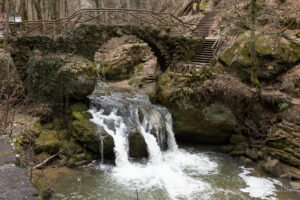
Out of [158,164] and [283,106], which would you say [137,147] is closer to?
[158,164]

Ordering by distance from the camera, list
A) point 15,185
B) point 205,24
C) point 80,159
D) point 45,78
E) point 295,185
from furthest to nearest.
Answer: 1. point 205,24
2. point 45,78
3. point 80,159
4. point 295,185
5. point 15,185

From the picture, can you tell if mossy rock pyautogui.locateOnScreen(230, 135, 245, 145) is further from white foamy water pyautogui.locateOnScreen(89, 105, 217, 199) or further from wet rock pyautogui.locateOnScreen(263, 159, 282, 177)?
wet rock pyautogui.locateOnScreen(263, 159, 282, 177)

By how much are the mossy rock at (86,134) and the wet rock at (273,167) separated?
22.1ft

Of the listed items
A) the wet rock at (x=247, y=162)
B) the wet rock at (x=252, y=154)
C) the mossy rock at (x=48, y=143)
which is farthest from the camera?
the wet rock at (x=252, y=154)

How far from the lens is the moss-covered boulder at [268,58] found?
11.7 meters

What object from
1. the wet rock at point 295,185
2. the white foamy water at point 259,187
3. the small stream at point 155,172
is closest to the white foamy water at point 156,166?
the small stream at point 155,172

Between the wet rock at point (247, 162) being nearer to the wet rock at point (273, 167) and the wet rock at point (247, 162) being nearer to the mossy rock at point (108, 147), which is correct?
the wet rock at point (273, 167)

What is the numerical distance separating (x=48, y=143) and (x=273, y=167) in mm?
8917

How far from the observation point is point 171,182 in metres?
8.53

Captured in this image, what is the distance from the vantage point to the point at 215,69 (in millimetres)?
12523

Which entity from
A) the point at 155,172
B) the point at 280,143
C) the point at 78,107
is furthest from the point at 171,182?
the point at 78,107

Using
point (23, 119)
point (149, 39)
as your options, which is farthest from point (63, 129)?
point (149, 39)

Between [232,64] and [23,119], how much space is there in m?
10.6

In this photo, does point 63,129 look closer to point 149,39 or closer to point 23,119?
point 23,119
